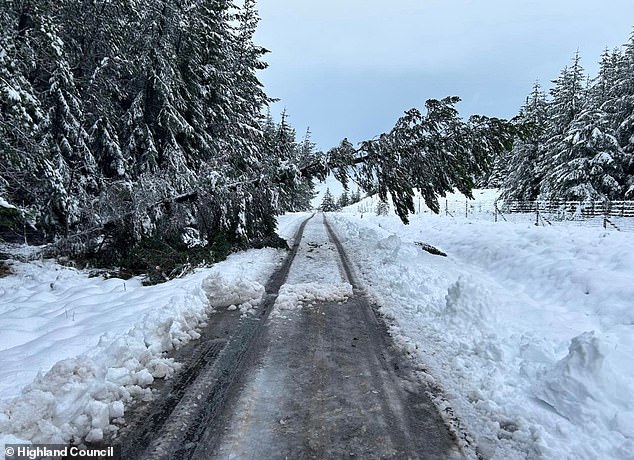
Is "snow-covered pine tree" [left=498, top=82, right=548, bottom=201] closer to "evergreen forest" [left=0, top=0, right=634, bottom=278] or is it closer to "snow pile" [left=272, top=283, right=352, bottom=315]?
"evergreen forest" [left=0, top=0, right=634, bottom=278]

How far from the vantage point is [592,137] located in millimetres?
24109

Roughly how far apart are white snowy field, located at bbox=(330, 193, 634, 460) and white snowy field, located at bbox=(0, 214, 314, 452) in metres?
3.17

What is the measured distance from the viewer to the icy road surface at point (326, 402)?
9.91 ft

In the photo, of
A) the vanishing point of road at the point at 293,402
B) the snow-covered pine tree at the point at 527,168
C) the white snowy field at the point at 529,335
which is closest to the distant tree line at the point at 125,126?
the white snowy field at the point at 529,335

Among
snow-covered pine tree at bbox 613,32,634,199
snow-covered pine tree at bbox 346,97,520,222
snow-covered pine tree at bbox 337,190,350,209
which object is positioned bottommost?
snow-covered pine tree at bbox 337,190,350,209

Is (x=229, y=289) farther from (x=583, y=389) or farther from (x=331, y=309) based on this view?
(x=583, y=389)

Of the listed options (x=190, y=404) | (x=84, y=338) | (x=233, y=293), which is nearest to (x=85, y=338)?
(x=84, y=338)

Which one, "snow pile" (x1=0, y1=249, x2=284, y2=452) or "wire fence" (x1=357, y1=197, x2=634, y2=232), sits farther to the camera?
"wire fence" (x1=357, y1=197, x2=634, y2=232)

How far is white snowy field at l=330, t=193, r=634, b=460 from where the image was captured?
10.8 ft

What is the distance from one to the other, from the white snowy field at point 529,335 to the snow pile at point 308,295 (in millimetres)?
720

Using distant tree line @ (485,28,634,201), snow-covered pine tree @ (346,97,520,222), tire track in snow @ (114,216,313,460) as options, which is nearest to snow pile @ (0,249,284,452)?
tire track in snow @ (114,216,313,460)

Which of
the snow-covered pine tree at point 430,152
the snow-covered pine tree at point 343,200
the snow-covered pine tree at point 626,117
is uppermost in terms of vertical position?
the snow-covered pine tree at point 626,117

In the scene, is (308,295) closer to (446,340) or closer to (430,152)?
(446,340)

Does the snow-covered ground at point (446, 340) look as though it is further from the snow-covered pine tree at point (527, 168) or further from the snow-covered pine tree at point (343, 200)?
the snow-covered pine tree at point (343, 200)
